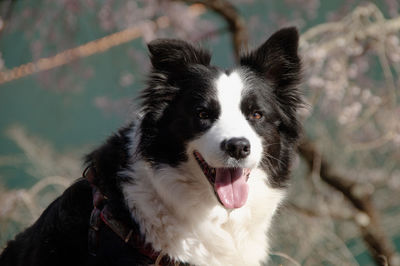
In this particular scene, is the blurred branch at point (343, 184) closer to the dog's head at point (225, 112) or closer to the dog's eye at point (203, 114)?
the dog's head at point (225, 112)

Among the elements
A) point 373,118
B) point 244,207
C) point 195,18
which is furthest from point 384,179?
point 244,207

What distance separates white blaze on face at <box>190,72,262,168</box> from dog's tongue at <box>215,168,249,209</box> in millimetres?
110

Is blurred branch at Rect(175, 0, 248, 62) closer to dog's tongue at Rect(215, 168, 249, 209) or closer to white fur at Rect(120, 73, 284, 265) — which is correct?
white fur at Rect(120, 73, 284, 265)

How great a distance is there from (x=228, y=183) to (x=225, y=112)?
15.5 inches

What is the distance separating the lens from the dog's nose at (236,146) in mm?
2260

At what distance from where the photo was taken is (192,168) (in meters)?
2.57

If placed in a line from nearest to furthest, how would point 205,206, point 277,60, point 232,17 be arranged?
point 205,206 → point 277,60 → point 232,17

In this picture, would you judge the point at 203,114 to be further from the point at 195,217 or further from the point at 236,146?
the point at 195,217

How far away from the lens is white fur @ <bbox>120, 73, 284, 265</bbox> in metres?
2.39

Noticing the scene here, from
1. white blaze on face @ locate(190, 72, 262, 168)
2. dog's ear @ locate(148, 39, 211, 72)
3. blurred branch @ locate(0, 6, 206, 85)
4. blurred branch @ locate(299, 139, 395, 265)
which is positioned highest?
blurred branch @ locate(0, 6, 206, 85)

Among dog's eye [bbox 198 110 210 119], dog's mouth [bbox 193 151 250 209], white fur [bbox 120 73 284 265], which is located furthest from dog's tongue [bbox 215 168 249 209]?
dog's eye [bbox 198 110 210 119]

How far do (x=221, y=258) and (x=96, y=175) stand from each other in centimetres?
85

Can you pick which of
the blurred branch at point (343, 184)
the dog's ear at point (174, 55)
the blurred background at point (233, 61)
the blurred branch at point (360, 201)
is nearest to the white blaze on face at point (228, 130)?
the dog's ear at point (174, 55)

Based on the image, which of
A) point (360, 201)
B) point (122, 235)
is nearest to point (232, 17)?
point (360, 201)
